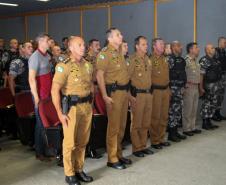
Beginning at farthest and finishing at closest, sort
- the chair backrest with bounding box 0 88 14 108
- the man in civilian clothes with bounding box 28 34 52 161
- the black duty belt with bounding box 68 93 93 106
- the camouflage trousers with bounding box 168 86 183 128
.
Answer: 1. the camouflage trousers with bounding box 168 86 183 128
2. the chair backrest with bounding box 0 88 14 108
3. the man in civilian clothes with bounding box 28 34 52 161
4. the black duty belt with bounding box 68 93 93 106

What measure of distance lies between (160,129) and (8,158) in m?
2.03

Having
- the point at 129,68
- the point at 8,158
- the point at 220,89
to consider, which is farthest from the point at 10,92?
the point at 220,89

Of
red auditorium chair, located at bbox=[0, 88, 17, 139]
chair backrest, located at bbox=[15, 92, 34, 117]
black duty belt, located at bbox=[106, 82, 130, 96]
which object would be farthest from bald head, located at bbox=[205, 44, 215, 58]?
red auditorium chair, located at bbox=[0, 88, 17, 139]

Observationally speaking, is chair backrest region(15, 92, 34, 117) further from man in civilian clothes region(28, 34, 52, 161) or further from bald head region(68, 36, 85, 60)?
bald head region(68, 36, 85, 60)

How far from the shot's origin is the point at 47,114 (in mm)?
3938

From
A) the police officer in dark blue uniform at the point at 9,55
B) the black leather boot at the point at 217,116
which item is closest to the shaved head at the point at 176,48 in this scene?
the black leather boot at the point at 217,116

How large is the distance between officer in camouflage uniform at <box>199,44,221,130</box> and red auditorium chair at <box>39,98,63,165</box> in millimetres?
2951

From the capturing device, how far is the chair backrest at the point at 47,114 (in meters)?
3.85

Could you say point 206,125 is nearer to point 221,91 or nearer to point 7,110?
point 221,91

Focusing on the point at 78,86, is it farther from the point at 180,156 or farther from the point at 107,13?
the point at 107,13

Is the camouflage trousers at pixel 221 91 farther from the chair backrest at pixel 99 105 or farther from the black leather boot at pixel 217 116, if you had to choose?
the chair backrest at pixel 99 105

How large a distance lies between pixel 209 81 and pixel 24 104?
3228 millimetres

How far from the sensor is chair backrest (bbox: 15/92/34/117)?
4.54m

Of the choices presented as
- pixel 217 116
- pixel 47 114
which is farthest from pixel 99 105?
pixel 217 116
